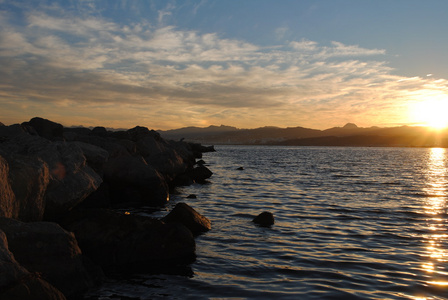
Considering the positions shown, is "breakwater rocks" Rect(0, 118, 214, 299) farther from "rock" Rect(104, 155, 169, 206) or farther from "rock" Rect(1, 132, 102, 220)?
"rock" Rect(104, 155, 169, 206)

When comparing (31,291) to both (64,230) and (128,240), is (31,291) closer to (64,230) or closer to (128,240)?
(64,230)

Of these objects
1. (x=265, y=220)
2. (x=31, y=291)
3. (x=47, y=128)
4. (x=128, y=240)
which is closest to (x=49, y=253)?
(x=31, y=291)

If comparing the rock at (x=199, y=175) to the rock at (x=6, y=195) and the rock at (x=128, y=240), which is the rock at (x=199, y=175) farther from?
the rock at (x=6, y=195)

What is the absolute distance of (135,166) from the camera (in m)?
15.7

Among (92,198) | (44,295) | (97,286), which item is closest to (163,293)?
(97,286)

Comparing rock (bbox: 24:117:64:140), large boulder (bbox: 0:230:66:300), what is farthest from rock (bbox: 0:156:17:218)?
rock (bbox: 24:117:64:140)

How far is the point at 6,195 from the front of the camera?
7.08m

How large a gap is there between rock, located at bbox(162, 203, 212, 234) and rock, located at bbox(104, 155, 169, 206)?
4.94 metres

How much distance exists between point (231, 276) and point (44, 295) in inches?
149

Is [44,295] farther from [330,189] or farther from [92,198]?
[330,189]

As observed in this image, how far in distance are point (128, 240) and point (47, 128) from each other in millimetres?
17517

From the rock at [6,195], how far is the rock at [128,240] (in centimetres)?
152

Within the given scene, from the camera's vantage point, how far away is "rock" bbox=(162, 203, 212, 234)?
10838 millimetres

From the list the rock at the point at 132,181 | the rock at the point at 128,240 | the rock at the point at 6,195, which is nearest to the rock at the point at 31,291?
the rock at the point at 6,195
